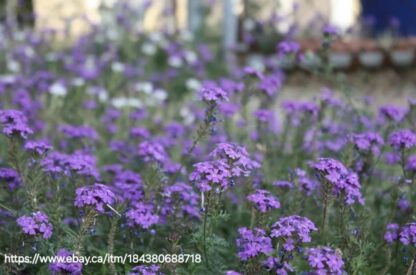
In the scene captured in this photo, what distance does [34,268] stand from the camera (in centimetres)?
258

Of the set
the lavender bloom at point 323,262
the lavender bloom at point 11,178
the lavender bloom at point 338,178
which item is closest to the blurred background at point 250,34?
Result: the lavender bloom at point 11,178

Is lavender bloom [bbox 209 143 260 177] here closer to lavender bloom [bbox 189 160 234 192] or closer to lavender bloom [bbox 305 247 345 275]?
lavender bloom [bbox 189 160 234 192]

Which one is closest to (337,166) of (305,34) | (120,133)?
(120,133)

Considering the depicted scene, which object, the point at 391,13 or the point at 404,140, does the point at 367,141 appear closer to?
the point at 404,140

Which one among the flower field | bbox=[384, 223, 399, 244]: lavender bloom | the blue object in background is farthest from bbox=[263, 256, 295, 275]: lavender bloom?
the blue object in background

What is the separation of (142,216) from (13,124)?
63 centimetres

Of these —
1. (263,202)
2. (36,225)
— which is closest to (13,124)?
(36,225)

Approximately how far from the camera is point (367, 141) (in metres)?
3.02

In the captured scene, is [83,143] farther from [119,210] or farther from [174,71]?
[174,71]

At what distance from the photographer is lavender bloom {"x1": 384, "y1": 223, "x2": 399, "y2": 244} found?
2.67 metres

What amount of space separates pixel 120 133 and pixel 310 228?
2658mm

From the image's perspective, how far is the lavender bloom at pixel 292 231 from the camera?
2090mm

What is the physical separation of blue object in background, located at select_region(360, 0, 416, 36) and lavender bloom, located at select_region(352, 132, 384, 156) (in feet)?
25.2

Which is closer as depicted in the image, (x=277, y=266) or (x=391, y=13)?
(x=277, y=266)
